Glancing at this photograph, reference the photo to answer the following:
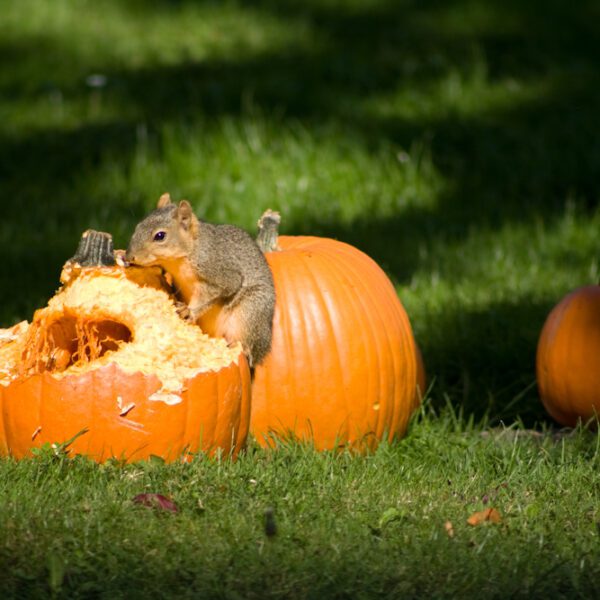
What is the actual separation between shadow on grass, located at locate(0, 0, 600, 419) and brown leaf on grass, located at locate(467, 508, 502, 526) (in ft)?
4.69

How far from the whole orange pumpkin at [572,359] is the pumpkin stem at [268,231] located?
1.16 metres

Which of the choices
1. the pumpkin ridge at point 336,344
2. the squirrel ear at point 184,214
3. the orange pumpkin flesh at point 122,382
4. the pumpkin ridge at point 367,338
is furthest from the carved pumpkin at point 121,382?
the pumpkin ridge at point 367,338

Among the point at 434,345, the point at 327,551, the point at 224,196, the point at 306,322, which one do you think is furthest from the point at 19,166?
the point at 327,551

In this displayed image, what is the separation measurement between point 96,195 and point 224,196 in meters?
0.75

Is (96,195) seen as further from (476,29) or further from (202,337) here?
(476,29)

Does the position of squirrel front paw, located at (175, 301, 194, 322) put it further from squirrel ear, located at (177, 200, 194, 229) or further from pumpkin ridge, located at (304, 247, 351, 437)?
pumpkin ridge, located at (304, 247, 351, 437)

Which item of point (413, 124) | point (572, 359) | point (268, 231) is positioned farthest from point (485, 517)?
point (413, 124)

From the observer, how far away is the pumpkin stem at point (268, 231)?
4488 millimetres

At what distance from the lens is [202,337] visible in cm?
406

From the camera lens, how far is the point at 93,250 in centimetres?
410

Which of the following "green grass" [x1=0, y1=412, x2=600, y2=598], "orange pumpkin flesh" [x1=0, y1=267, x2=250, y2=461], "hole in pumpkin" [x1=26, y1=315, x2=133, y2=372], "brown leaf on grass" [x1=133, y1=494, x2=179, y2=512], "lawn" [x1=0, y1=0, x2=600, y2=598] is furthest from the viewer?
"hole in pumpkin" [x1=26, y1=315, x2=133, y2=372]

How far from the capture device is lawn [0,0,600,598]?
3.22 m

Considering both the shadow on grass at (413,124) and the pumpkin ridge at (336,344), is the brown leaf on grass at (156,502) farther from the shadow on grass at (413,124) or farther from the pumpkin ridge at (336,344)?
the shadow on grass at (413,124)

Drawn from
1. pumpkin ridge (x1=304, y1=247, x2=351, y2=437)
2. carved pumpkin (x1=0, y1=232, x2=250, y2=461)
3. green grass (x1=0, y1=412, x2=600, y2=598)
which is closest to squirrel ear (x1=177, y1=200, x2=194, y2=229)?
carved pumpkin (x1=0, y1=232, x2=250, y2=461)
